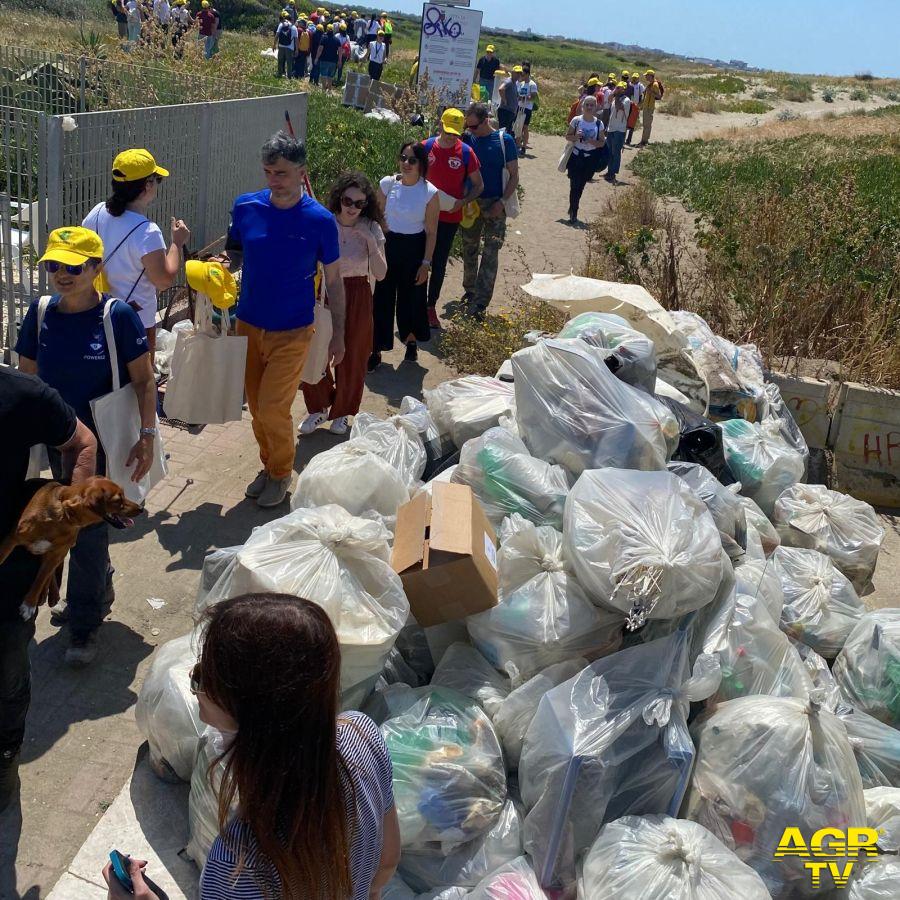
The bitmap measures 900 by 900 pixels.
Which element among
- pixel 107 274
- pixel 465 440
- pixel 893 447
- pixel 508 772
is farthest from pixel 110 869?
pixel 893 447

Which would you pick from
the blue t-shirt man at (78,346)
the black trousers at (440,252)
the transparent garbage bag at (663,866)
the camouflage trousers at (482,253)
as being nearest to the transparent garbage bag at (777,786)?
the transparent garbage bag at (663,866)

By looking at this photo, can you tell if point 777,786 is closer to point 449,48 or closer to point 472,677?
point 472,677

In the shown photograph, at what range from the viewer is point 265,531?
10.1ft

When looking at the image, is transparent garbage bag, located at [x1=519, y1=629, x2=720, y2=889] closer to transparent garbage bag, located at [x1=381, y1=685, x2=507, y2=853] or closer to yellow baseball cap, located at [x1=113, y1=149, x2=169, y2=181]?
transparent garbage bag, located at [x1=381, y1=685, x2=507, y2=853]

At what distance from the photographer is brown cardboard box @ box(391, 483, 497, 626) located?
306 centimetres

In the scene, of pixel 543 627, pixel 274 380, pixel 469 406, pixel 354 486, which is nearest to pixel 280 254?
pixel 274 380

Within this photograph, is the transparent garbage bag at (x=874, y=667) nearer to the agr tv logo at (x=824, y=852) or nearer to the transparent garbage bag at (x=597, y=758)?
the agr tv logo at (x=824, y=852)

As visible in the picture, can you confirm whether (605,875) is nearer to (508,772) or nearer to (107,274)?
(508,772)

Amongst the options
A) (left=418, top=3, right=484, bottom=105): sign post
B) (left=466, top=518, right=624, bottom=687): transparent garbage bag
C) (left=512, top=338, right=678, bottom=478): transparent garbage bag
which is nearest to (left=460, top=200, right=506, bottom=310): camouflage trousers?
(left=512, top=338, right=678, bottom=478): transparent garbage bag

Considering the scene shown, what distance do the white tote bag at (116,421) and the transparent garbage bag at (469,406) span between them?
4.66 ft

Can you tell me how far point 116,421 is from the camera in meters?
3.46

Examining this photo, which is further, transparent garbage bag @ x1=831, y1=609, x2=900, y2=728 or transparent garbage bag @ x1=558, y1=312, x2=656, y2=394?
transparent garbage bag @ x1=558, y1=312, x2=656, y2=394

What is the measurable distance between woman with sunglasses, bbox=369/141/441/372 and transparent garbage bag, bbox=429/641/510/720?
389 cm

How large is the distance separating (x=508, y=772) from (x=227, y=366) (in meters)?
2.51
